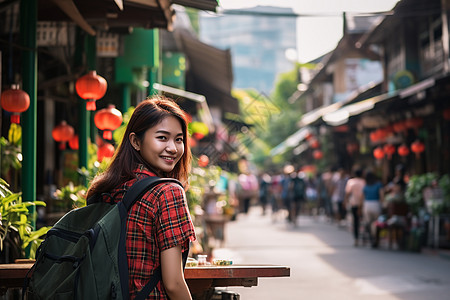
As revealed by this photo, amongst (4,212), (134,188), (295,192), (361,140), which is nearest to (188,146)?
(134,188)

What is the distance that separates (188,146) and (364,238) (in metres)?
13.2

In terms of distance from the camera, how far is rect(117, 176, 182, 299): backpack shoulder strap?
2955 millimetres

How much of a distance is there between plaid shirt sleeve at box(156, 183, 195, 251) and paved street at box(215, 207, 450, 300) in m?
5.93

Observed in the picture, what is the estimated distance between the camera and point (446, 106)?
16391mm

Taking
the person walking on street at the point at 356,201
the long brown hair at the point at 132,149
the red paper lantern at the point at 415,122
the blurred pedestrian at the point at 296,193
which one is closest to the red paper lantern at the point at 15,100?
the long brown hair at the point at 132,149

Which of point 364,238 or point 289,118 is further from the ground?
point 289,118

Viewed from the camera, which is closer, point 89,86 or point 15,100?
point 15,100

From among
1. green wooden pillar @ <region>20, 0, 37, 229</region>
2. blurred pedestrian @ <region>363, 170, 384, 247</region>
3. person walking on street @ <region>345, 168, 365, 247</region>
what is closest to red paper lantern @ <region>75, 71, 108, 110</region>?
green wooden pillar @ <region>20, 0, 37, 229</region>

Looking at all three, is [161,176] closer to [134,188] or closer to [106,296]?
[134,188]

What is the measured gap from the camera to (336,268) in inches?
463

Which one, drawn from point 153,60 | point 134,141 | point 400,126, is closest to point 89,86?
point 153,60

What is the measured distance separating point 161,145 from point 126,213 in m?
0.40

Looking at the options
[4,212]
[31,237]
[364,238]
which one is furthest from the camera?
[364,238]

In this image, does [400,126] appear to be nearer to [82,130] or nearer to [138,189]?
[82,130]
